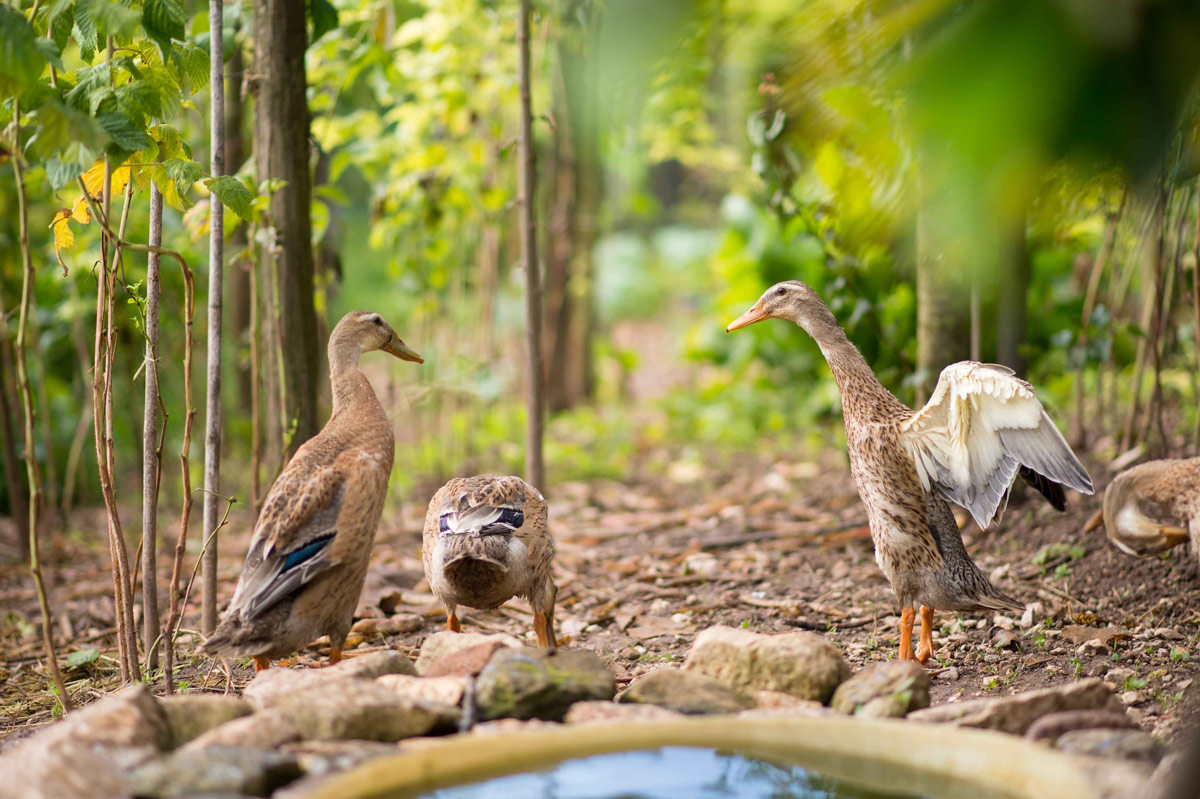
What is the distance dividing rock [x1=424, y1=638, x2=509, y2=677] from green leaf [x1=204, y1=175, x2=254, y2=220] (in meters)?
1.70

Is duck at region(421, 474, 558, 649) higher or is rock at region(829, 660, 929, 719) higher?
duck at region(421, 474, 558, 649)

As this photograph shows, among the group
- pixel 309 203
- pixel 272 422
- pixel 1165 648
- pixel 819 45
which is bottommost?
pixel 1165 648

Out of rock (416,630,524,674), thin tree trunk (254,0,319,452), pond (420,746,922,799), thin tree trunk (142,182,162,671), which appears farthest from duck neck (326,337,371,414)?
pond (420,746,922,799)

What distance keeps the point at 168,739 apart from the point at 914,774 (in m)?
2.04

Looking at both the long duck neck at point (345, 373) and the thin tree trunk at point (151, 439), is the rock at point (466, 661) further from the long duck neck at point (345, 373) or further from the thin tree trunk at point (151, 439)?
the long duck neck at point (345, 373)

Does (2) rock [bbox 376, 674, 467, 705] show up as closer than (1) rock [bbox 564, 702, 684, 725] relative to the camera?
No

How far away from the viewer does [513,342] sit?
12.6 meters

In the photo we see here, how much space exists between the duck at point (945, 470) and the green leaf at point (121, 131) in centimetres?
296

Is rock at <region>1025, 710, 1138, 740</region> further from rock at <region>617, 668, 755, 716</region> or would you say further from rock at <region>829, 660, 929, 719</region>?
rock at <region>617, 668, 755, 716</region>

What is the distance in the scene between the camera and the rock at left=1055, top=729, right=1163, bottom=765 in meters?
2.69

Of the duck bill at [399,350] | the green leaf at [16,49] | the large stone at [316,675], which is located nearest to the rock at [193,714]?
the large stone at [316,675]

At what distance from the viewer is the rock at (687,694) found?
322 centimetres

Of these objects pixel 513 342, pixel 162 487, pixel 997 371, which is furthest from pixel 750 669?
pixel 513 342

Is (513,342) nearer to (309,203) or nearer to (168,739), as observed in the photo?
(309,203)
